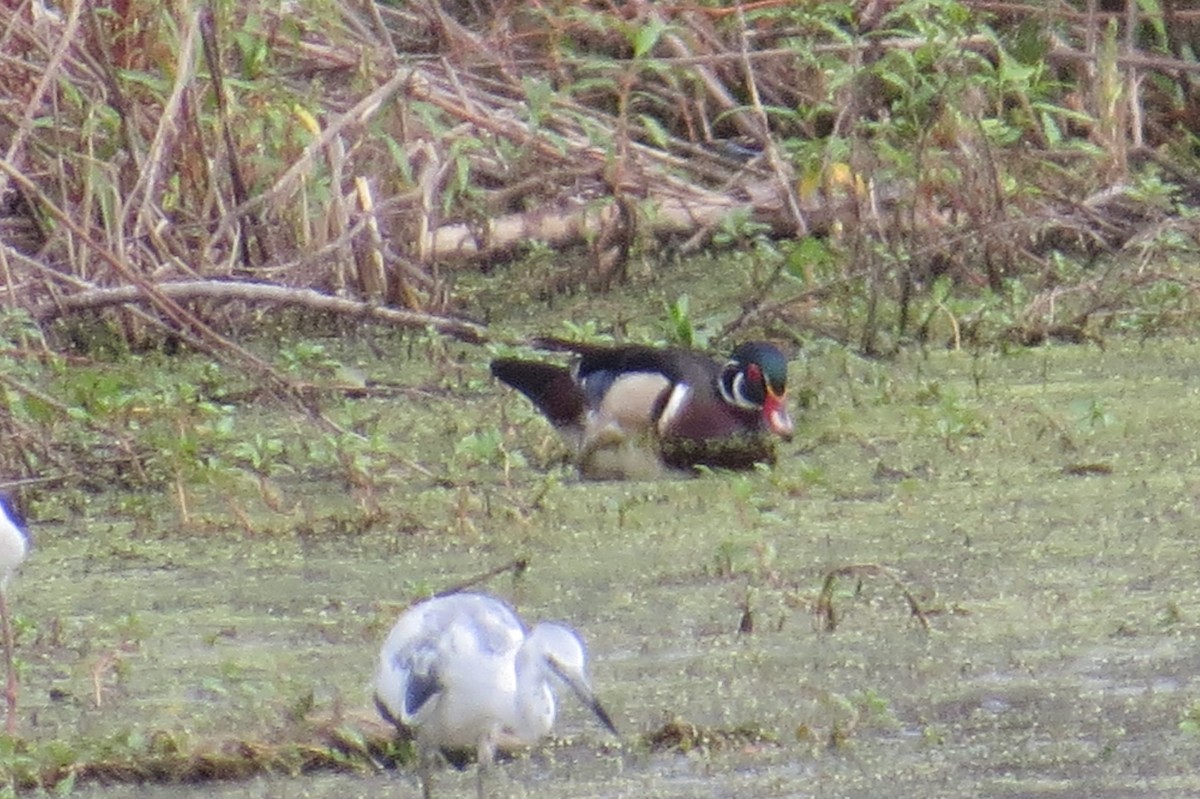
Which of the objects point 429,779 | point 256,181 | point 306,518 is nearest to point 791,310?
point 256,181

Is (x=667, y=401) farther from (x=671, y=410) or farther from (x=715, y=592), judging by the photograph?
(x=715, y=592)

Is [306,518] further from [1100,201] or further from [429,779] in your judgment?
[1100,201]

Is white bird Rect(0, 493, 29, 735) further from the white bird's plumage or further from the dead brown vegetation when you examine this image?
the dead brown vegetation

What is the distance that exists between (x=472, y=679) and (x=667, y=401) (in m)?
3.02

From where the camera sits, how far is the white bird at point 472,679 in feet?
13.0

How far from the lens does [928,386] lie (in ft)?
23.4

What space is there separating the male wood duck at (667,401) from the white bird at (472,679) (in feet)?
8.42

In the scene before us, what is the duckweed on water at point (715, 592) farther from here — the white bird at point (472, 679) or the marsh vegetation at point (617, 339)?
the white bird at point (472, 679)

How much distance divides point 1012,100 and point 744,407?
119 inches

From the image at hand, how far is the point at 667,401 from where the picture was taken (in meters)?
6.95

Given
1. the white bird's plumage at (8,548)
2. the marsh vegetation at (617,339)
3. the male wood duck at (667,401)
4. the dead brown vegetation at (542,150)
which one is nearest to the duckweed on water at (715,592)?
the marsh vegetation at (617,339)

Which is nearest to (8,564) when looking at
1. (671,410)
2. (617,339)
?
(671,410)

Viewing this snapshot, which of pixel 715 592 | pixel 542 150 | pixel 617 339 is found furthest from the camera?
pixel 542 150

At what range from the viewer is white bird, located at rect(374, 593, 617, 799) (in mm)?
3963
